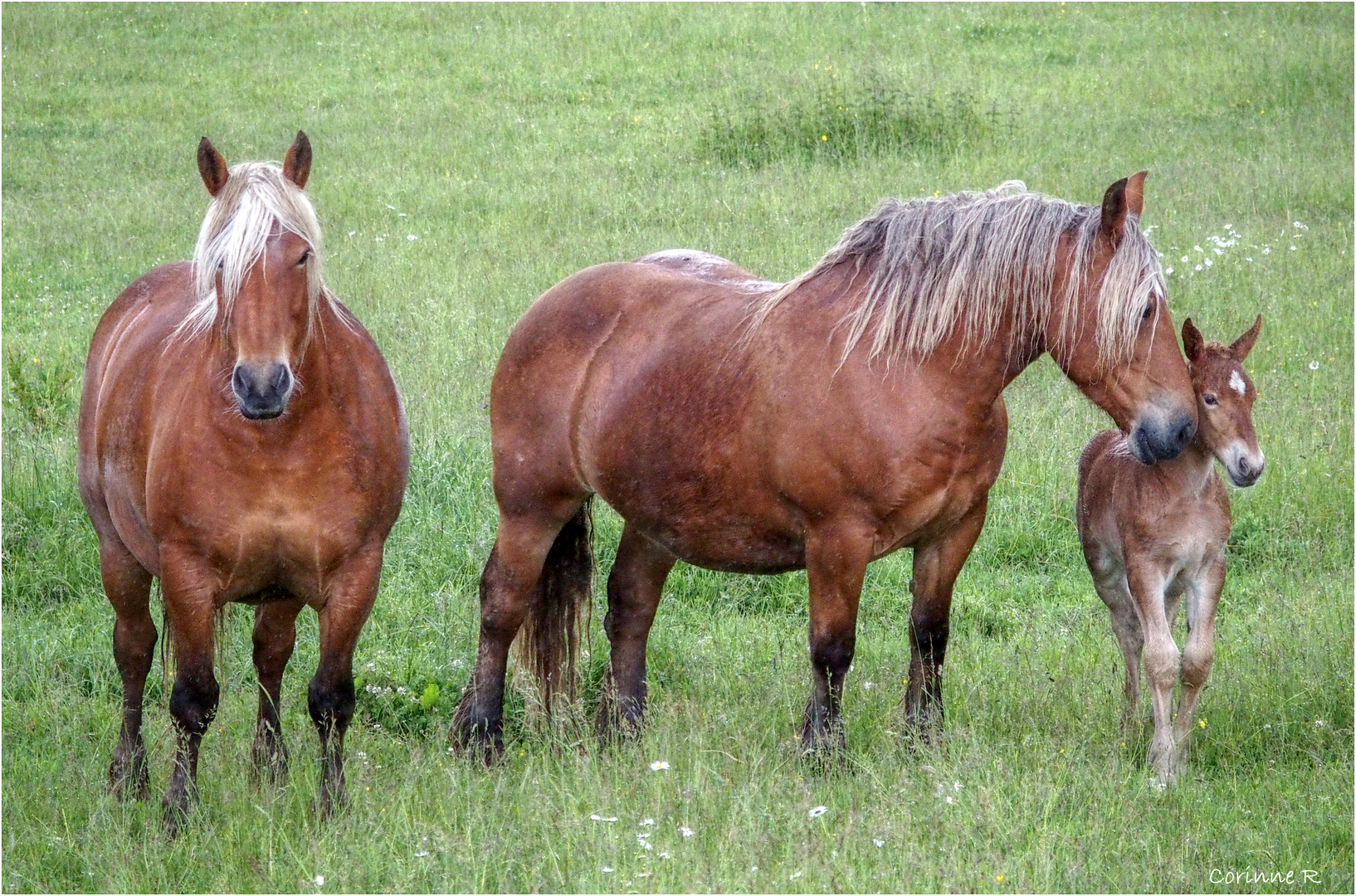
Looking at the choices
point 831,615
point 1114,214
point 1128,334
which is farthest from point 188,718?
point 1114,214

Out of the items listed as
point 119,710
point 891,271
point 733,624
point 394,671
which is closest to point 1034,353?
point 891,271

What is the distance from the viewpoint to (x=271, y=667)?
4.60 meters

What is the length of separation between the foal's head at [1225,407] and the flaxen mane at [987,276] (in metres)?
0.47

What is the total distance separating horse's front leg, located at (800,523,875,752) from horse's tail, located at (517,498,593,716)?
1.18 meters

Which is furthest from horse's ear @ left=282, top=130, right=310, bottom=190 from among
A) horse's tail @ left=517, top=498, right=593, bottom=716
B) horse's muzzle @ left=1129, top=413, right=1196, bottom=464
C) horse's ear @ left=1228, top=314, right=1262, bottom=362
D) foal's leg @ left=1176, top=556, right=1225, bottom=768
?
foal's leg @ left=1176, top=556, right=1225, bottom=768

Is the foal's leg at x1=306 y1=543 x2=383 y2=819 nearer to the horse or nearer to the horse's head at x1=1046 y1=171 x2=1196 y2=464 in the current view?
the horse's head at x1=1046 y1=171 x2=1196 y2=464

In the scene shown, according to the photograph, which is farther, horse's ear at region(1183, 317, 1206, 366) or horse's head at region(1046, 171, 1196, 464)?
horse's ear at region(1183, 317, 1206, 366)

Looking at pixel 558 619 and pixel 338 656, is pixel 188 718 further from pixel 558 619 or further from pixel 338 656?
pixel 558 619

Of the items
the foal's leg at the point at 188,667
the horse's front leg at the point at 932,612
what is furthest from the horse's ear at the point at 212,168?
the horse's front leg at the point at 932,612

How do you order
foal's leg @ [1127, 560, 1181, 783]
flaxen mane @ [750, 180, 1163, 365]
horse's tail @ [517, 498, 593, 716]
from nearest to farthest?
flaxen mane @ [750, 180, 1163, 365], foal's leg @ [1127, 560, 1181, 783], horse's tail @ [517, 498, 593, 716]

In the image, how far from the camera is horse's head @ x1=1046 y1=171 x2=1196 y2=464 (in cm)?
396

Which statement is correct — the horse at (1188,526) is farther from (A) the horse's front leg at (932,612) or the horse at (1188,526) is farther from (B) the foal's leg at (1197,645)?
(A) the horse's front leg at (932,612)

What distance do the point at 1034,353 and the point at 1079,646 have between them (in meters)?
1.85

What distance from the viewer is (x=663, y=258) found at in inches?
214
